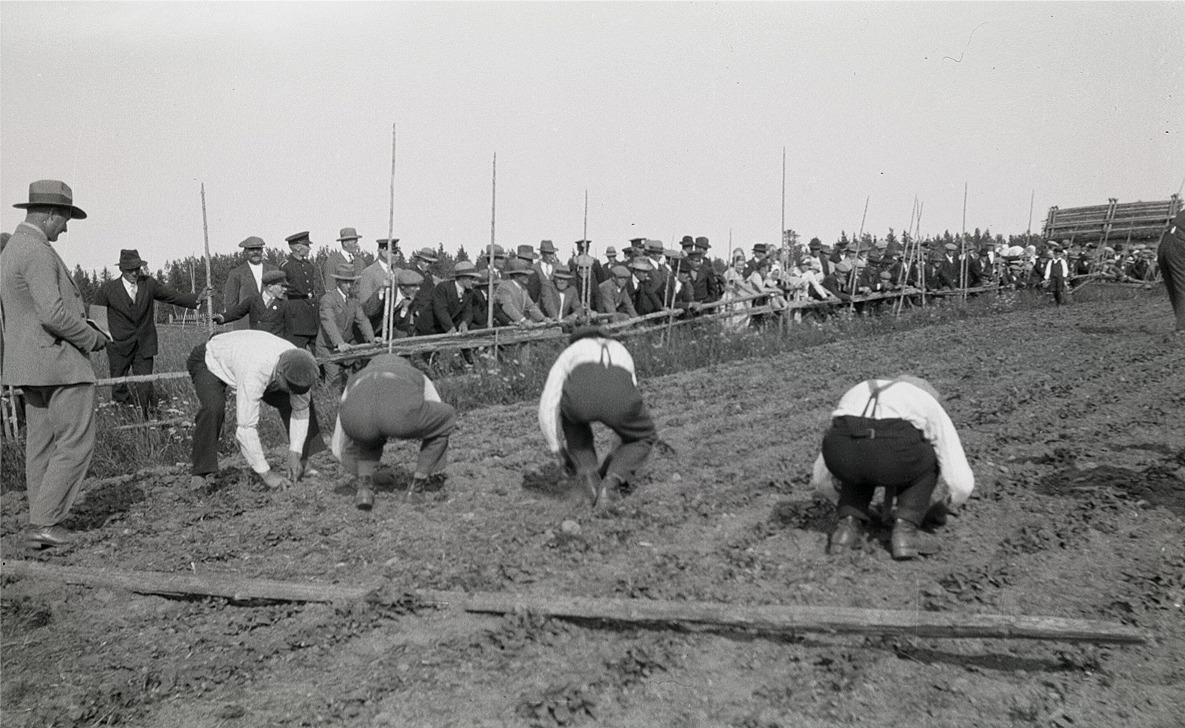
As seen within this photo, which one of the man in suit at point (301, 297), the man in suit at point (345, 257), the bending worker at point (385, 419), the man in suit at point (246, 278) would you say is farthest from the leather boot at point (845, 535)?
the man in suit at point (345, 257)

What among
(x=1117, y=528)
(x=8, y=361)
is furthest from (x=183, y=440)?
(x=1117, y=528)

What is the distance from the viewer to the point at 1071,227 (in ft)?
87.6

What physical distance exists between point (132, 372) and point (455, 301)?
3500 mm

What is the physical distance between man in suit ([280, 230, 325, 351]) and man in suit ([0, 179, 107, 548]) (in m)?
4.12

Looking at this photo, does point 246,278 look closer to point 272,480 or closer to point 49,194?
point 272,480

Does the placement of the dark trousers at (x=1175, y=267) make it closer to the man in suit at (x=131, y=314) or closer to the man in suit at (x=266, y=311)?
the man in suit at (x=266, y=311)

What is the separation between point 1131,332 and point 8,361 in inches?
571

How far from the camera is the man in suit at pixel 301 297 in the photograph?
10.2 metres

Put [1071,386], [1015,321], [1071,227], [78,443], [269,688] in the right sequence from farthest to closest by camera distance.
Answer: [1071,227]
[1015,321]
[1071,386]
[78,443]
[269,688]

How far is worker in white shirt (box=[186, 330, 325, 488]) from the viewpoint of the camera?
262 inches

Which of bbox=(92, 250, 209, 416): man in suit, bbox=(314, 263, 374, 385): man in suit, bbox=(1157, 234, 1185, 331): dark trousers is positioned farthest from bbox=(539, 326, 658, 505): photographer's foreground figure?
bbox=(92, 250, 209, 416): man in suit

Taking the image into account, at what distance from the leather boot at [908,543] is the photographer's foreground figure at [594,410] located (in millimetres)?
1632

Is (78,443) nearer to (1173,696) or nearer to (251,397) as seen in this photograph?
(251,397)

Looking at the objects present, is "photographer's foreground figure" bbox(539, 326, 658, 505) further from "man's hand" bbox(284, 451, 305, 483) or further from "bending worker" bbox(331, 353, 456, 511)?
"man's hand" bbox(284, 451, 305, 483)
